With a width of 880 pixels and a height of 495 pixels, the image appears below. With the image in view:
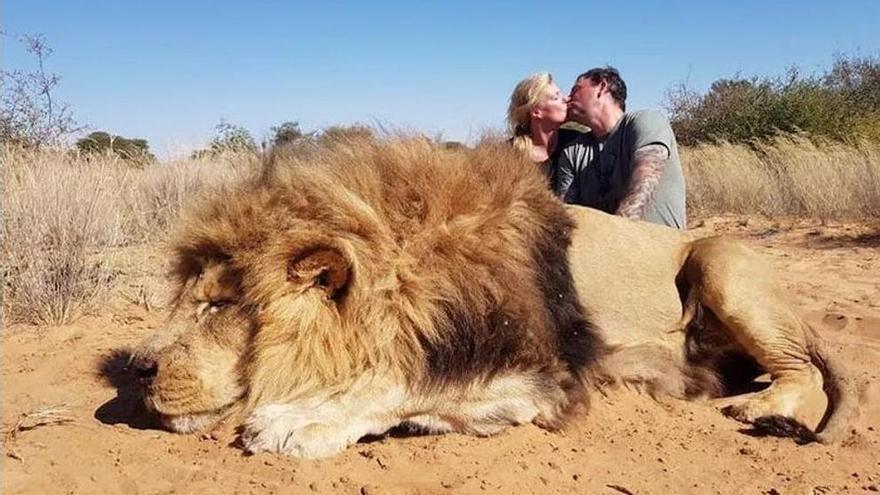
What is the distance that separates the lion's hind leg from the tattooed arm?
2.83ft

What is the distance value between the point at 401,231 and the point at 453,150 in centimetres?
54

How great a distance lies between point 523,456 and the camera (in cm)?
296

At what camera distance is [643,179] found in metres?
4.97

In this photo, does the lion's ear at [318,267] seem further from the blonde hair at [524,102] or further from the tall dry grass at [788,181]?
the tall dry grass at [788,181]

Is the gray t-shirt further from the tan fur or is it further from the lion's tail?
the lion's tail

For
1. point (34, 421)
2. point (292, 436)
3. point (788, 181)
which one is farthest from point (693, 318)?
point (788, 181)

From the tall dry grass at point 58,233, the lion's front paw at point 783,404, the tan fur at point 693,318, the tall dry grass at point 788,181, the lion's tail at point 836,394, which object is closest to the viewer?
the lion's tail at point 836,394

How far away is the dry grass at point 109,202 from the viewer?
487 cm

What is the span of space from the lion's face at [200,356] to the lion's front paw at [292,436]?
200 millimetres

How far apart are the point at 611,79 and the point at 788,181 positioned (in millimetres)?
8111

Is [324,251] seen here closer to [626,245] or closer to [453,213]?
[453,213]

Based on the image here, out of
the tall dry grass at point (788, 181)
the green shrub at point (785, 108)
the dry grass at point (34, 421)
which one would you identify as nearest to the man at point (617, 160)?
the dry grass at point (34, 421)

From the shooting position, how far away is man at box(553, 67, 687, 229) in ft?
16.5

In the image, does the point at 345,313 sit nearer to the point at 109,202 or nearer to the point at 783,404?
the point at 783,404
